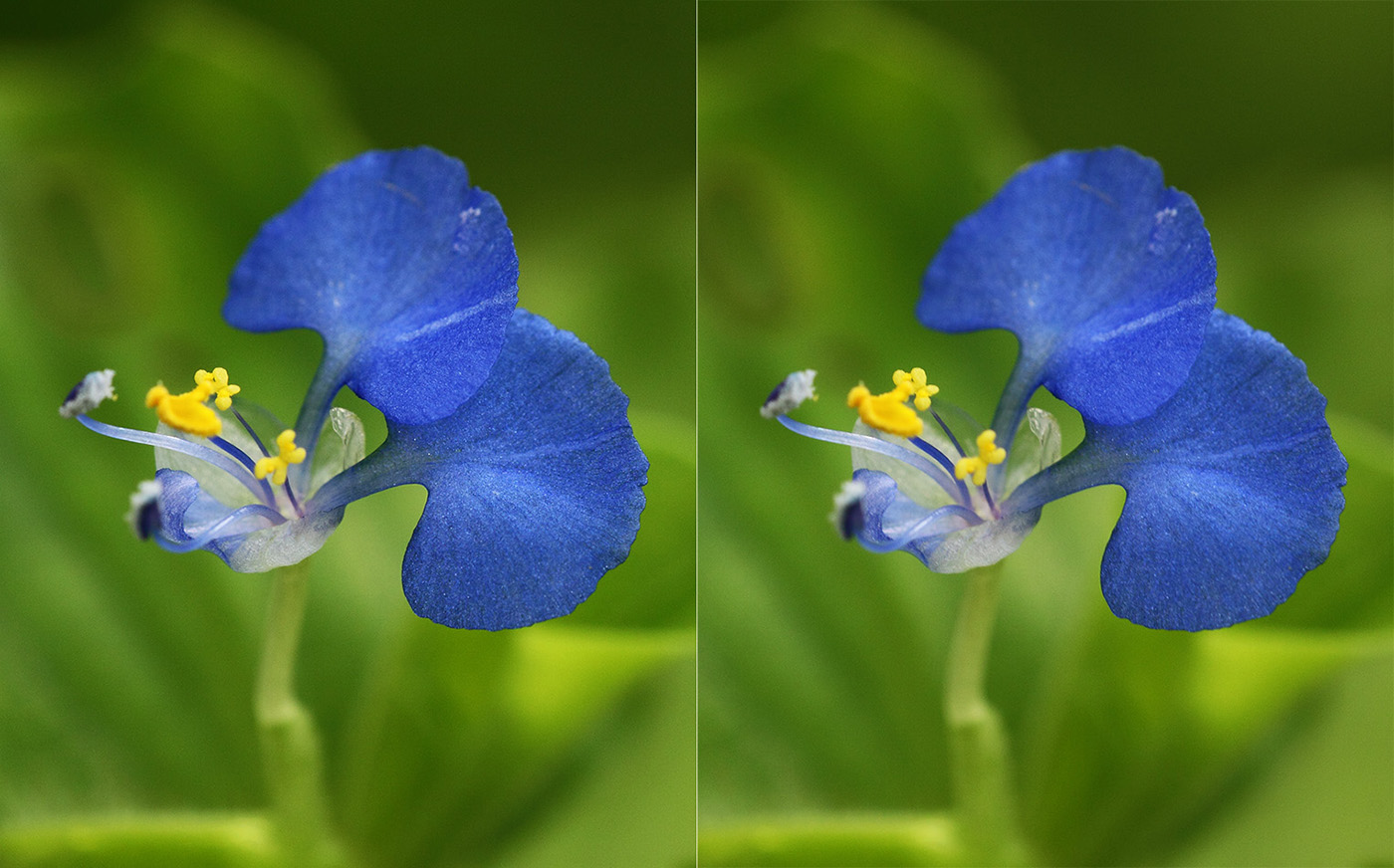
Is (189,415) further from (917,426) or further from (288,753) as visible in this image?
(917,426)

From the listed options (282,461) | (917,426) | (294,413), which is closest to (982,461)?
(917,426)

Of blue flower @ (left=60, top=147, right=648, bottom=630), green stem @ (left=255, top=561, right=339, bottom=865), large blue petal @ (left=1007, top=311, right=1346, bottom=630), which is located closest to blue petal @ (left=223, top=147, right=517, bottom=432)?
blue flower @ (left=60, top=147, right=648, bottom=630)

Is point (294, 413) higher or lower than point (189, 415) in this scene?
lower

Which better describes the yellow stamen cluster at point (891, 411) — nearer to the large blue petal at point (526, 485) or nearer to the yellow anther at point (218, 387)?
the large blue petal at point (526, 485)

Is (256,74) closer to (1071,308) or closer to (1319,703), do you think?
(1071,308)

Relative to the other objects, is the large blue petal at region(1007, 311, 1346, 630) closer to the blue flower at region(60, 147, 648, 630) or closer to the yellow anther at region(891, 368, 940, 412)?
the yellow anther at region(891, 368, 940, 412)

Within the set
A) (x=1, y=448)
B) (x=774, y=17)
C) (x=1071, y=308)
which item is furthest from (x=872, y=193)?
(x=1, y=448)

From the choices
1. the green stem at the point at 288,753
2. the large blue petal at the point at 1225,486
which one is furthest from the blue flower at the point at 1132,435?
the green stem at the point at 288,753
